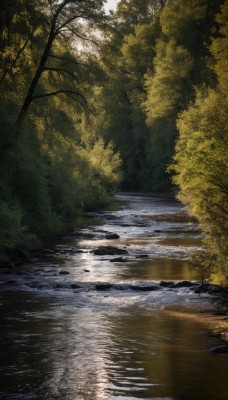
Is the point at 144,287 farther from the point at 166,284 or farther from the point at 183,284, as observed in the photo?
the point at 183,284

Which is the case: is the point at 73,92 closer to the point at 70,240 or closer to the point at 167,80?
the point at 70,240

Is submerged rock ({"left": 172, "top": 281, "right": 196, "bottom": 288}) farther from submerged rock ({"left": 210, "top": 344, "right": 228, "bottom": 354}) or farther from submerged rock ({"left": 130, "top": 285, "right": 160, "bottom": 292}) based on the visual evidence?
submerged rock ({"left": 210, "top": 344, "right": 228, "bottom": 354})

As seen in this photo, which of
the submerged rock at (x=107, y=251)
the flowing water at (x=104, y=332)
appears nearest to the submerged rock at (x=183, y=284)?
the flowing water at (x=104, y=332)

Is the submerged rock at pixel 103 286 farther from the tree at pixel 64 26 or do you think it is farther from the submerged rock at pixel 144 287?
the tree at pixel 64 26

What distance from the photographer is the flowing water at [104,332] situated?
34.5ft

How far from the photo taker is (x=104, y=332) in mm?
14156

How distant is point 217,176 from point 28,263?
10209 millimetres

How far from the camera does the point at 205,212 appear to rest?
781 inches

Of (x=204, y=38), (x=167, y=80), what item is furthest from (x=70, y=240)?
(x=204, y=38)

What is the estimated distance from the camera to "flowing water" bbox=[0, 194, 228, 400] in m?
10.5

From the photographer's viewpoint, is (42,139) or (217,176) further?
(42,139)

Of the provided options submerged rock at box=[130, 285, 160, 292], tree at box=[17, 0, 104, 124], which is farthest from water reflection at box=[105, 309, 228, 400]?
tree at box=[17, 0, 104, 124]

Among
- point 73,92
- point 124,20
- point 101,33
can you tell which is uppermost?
point 124,20

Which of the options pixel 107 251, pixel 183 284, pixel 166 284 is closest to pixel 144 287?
pixel 166 284
